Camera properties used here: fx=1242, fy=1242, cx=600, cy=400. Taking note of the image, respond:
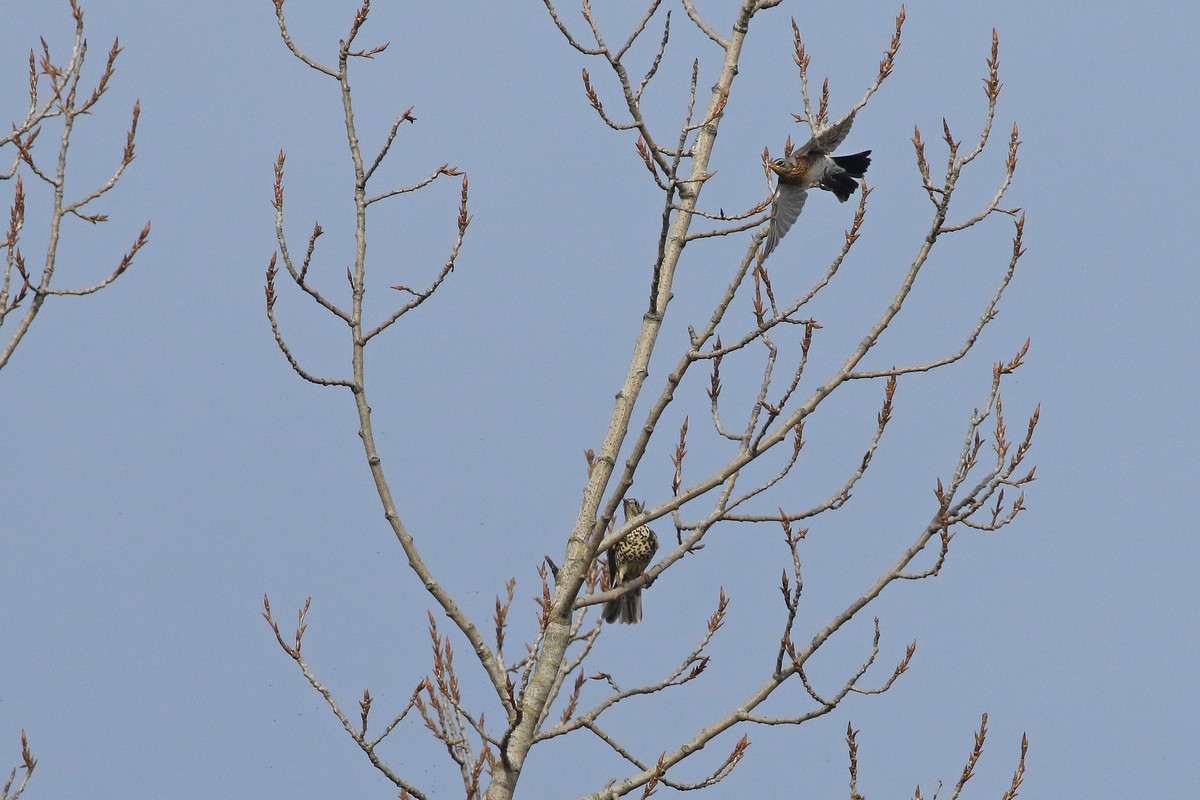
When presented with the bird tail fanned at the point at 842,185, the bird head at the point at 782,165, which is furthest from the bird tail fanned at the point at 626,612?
the bird head at the point at 782,165

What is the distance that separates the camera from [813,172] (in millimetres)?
5852

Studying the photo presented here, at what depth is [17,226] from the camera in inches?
184

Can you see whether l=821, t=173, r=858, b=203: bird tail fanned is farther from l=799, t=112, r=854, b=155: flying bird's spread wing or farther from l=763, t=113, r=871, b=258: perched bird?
l=799, t=112, r=854, b=155: flying bird's spread wing

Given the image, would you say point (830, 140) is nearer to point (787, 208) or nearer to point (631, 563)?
point (787, 208)

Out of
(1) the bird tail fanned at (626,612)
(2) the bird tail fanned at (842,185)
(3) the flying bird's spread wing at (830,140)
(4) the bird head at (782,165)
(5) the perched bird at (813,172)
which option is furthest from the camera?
(1) the bird tail fanned at (626,612)

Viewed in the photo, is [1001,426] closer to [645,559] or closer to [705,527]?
[705,527]

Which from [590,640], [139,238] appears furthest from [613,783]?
[139,238]

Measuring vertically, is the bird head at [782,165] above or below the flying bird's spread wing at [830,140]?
below

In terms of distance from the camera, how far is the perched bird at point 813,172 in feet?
17.1

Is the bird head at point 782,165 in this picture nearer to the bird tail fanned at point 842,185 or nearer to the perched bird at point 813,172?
the perched bird at point 813,172

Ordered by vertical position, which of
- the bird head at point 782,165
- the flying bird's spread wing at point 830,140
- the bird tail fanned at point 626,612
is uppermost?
the flying bird's spread wing at point 830,140

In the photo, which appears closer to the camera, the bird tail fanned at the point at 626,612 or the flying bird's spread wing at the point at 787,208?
the flying bird's spread wing at the point at 787,208

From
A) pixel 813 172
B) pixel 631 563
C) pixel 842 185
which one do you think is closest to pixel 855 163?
pixel 842 185

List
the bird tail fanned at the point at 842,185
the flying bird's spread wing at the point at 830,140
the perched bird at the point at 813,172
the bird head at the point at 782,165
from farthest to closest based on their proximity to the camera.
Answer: the bird tail fanned at the point at 842,185
the flying bird's spread wing at the point at 830,140
the perched bird at the point at 813,172
the bird head at the point at 782,165
